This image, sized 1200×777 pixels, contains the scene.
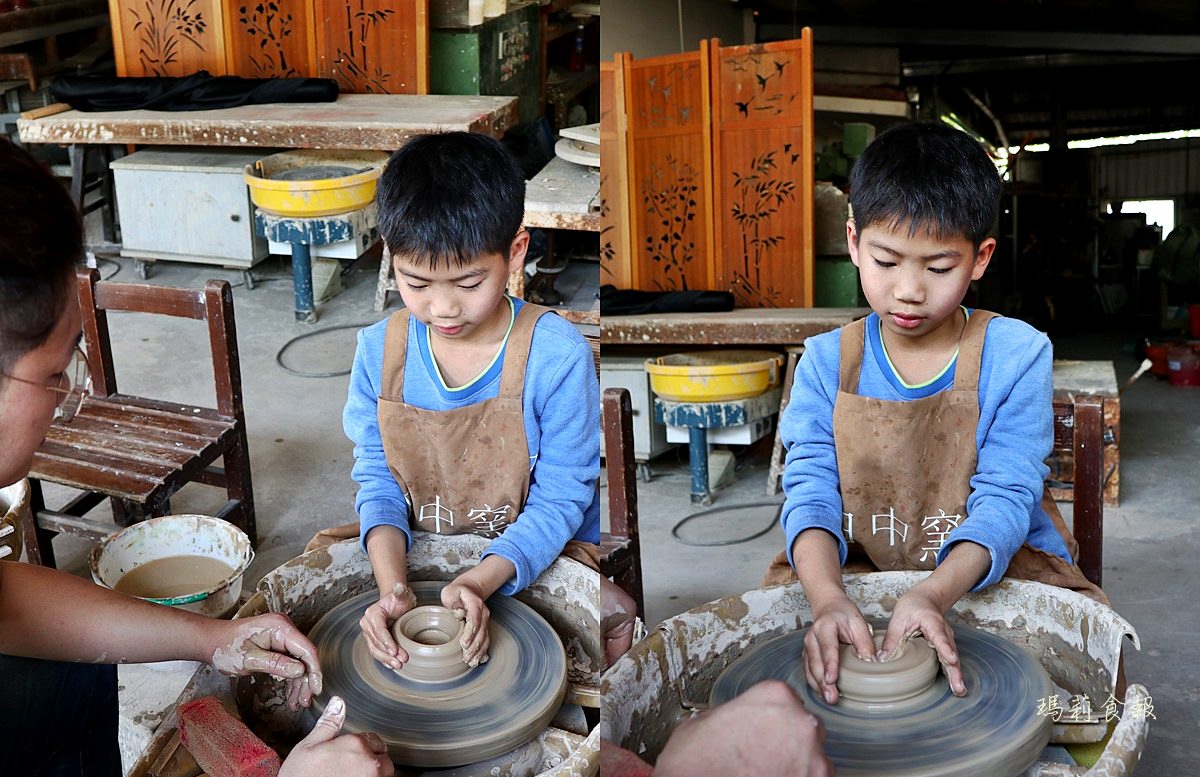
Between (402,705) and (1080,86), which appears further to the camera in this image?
(1080,86)

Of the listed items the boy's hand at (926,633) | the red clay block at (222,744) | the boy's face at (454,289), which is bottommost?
the red clay block at (222,744)

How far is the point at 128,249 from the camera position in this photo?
178 inches

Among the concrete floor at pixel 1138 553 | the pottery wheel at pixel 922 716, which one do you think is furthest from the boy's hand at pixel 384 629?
the concrete floor at pixel 1138 553

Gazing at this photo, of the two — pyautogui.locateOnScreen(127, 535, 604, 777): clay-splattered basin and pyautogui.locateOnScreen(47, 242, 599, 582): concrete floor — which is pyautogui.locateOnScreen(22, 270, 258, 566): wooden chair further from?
pyautogui.locateOnScreen(127, 535, 604, 777): clay-splattered basin

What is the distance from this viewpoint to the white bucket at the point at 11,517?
1.75 metres

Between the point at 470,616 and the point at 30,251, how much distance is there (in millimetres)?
517

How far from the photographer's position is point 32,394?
0.95m

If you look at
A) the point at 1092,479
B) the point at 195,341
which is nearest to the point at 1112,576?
the point at 1092,479

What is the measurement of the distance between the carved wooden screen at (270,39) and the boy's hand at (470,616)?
3.86 metres

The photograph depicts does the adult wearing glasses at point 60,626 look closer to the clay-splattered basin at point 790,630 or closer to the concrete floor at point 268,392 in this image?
the clay-splattered basin at point 790,630

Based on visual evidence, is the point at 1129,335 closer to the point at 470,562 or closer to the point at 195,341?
the point at 195,341

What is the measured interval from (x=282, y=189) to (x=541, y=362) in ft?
7.51

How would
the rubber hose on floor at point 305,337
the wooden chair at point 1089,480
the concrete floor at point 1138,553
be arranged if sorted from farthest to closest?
the rubber hose on floor at point 305,337 < the concrete floor at point 1138,553 < the wooden chair at point 1089,480

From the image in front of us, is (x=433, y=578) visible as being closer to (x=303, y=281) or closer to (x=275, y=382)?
(x=275, y=382)
